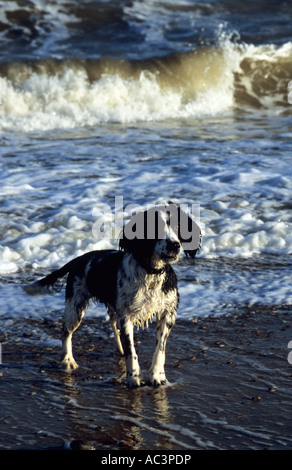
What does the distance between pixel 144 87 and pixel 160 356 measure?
16.1m

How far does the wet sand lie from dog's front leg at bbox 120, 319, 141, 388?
106 mm

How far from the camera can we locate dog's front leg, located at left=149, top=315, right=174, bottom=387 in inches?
184

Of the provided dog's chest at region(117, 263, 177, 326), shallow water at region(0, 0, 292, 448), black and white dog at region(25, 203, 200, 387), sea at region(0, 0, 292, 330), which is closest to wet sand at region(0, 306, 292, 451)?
→ shallow water at region(0, 0, 292, 448)

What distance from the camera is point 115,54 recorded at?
2119 cm

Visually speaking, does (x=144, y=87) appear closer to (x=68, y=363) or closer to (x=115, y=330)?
(x=115, y=330)

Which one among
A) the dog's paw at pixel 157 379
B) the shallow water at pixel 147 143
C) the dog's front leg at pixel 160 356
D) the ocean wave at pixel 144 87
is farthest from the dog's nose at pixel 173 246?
the ocean wave at pixel 144 87

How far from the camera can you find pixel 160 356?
472cm

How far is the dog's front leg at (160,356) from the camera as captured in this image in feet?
15.3

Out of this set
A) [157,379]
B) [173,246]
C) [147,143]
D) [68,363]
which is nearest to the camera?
[173,246]

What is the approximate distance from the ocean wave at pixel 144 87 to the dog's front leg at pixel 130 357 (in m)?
12.1

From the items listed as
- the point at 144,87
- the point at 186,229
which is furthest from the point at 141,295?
the point at 144,87

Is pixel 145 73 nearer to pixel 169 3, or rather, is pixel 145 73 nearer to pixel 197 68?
pixel 197 68

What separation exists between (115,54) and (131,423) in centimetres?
1866

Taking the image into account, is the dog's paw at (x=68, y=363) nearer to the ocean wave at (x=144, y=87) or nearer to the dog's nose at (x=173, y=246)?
the dog's nose at (x=173, y=246)
